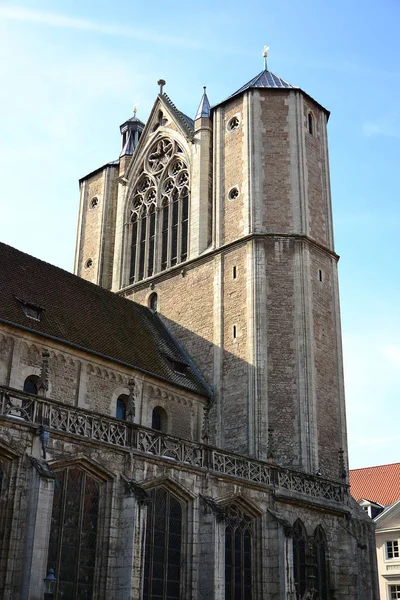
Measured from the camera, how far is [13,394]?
18.1m

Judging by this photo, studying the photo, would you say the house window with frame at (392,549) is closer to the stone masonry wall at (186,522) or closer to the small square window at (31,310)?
the stone masonry wall at (186,522)

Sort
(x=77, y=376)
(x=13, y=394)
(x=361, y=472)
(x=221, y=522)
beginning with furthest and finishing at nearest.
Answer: (x=361, y=472) → (x=77, y=376) → (x=221, y=522) → (x=13, y=394)

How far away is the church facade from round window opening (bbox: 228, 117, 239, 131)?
0.36 meters

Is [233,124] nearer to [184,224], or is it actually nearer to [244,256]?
[184,224]

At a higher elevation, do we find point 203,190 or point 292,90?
point 292,90

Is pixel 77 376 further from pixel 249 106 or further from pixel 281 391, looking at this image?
pixel 249 106

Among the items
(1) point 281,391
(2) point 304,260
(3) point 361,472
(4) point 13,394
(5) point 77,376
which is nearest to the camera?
(4) point 13,394

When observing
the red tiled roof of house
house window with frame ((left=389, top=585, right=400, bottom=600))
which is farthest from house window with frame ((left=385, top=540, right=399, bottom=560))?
the red tiled roof of house

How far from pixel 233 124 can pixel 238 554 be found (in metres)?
20.6

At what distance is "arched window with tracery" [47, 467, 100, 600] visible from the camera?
17875mm

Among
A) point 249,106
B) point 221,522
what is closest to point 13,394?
point 221,522

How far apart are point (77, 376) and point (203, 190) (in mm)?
13288

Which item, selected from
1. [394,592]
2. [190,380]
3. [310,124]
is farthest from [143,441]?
[394,592]

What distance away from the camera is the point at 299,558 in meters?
24.5
